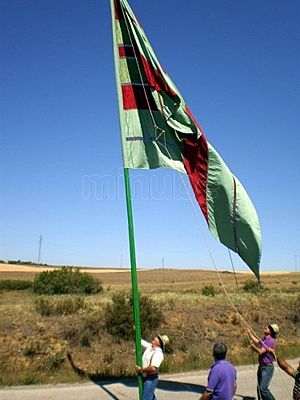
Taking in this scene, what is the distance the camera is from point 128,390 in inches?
382

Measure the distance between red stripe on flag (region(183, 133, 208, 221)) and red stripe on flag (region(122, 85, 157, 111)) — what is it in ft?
3.07

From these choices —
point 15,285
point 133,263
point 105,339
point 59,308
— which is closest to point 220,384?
point 133,263

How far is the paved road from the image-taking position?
9227 millimetres

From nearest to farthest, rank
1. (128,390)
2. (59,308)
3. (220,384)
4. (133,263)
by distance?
(220,384)
(133,263)
(128,390)
(59,308)

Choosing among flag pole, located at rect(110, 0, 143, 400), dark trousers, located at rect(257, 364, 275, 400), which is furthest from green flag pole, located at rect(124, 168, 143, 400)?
dark trousers, located at rect(257, 364, 275, 400)

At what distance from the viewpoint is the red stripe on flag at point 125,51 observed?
7496 mm

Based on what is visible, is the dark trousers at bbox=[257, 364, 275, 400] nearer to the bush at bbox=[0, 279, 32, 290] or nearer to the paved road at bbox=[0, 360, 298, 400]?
the paved road at bbox=[0, 360, 298, 400]

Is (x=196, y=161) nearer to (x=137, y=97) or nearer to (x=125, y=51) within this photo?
(x=137, y=97)

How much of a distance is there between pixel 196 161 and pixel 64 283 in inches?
1402

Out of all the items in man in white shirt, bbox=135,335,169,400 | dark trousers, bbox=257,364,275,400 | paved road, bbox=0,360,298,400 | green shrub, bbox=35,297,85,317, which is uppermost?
green shrub, bbox=35,297,85,317

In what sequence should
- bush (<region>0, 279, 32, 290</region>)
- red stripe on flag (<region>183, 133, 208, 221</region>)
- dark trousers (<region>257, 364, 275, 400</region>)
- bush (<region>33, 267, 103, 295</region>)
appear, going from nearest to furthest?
red stripe on flag (<region>183, 133, 208, 221</region>)
dark trousers (<region>257, 364, 275, 400</region>)
bush (<region>33, 267, 103, 295</region>)
bush (<region>0, 279, 32, 290</region>)

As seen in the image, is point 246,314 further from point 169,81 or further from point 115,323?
point 169,81

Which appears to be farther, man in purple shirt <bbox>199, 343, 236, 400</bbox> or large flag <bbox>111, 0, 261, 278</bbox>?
large flag <bbox>111, 0, 261, 278</bbox>

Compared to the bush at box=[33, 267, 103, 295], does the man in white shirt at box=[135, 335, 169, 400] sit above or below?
below
